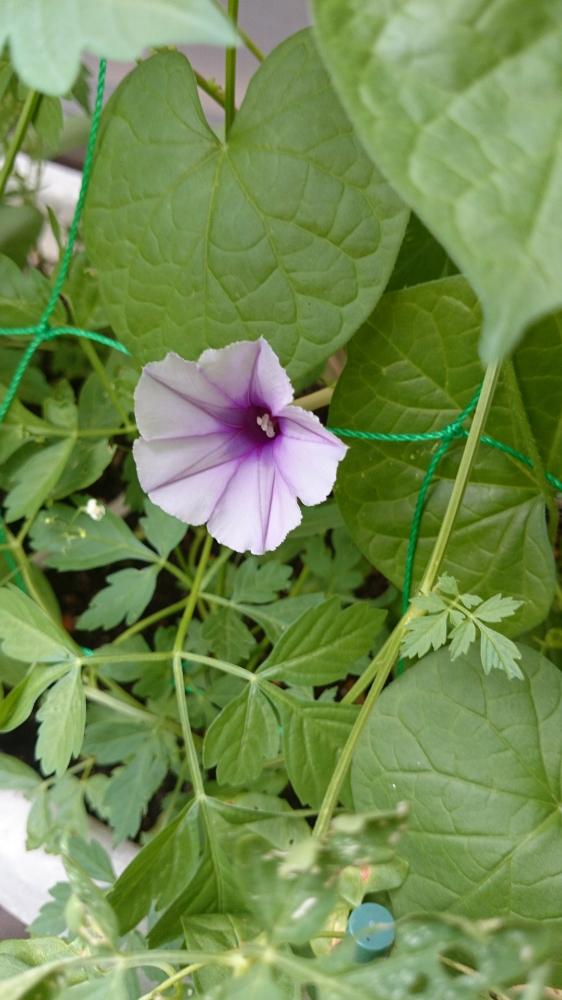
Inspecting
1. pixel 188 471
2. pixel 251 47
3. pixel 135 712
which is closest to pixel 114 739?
pixel 135 712

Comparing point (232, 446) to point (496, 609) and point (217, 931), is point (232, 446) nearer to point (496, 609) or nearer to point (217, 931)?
point (496, 609)

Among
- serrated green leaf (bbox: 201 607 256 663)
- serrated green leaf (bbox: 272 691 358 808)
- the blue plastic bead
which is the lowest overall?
the blue plastic bead

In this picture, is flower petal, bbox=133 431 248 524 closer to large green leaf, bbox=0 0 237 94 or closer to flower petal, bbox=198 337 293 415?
flower petal, bbox=198 337 293 415

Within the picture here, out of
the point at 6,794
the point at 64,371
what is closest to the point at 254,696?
the point at 6,794

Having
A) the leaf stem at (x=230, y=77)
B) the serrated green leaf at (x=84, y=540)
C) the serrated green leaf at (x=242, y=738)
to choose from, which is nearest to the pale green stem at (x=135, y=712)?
the serrated green leaf at (x=84, y=540)

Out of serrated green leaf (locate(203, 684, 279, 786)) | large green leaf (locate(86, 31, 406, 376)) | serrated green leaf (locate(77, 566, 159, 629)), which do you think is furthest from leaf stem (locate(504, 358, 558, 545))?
serrated green leaf (locate(77, 566, 159, 629))

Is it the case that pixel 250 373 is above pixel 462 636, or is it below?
above
